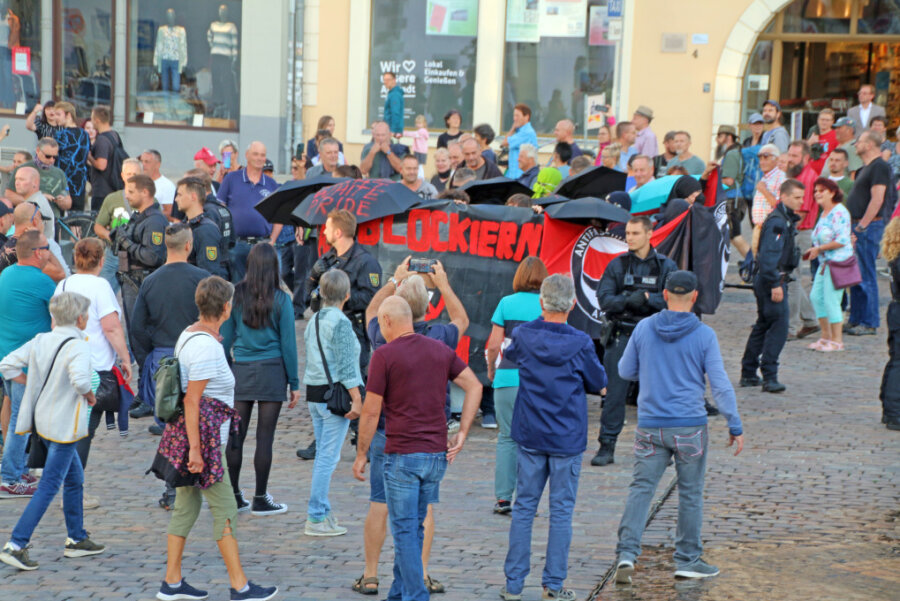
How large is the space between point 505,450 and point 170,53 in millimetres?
18067

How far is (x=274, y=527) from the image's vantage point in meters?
7.25

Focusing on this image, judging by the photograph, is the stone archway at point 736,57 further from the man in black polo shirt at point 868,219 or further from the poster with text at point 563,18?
the man in black polo shirt at point 868,219

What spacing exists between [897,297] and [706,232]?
1.67 m

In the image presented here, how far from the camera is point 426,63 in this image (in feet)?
73.5

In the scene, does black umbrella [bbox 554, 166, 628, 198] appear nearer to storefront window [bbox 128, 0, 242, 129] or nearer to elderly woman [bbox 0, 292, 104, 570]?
elderly woman [bbox 0, 292, 104, 570]

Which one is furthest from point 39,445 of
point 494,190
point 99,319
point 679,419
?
point 494,190

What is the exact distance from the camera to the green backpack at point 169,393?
19.9 feet

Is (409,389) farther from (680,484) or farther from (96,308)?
(96,308)

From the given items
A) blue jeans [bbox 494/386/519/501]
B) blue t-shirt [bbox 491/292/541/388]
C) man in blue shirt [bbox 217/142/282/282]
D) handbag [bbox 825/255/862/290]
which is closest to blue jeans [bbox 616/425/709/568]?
blue jeans [bbox 494/386/519/501]

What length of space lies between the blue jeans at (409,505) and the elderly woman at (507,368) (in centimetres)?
154

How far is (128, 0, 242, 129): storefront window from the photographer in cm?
2312

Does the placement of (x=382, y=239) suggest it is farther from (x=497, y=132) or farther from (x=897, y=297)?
(x=497, y=132)

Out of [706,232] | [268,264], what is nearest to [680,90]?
[706,232]

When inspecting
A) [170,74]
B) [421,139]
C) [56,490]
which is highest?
[170,74]
